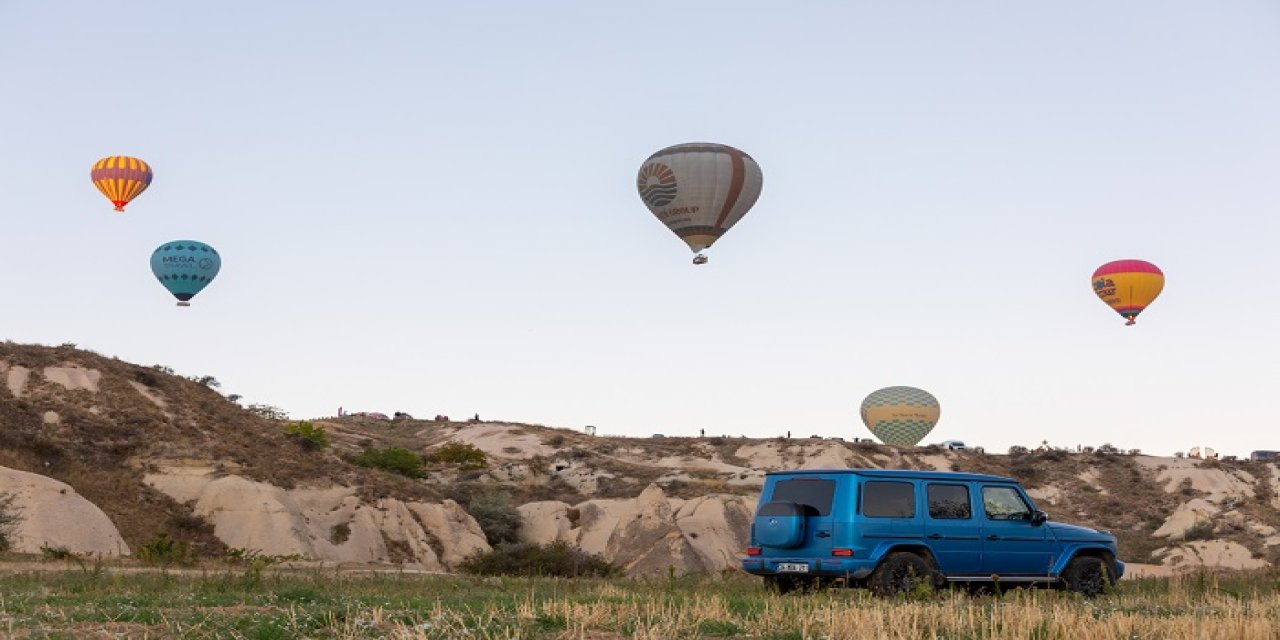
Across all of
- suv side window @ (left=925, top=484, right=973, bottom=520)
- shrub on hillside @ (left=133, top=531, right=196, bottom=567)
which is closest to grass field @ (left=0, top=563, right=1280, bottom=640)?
suv side window @ (left=925, top=484, right=973, bottom=520)

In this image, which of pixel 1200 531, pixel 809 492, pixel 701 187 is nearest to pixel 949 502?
pixel 809 492

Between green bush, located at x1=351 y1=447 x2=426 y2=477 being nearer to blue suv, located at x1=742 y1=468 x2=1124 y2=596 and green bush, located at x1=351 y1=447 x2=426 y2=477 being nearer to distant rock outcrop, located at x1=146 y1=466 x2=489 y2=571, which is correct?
distant rock outcrop, located at x1=146 y1=466 x2=489 y2=571

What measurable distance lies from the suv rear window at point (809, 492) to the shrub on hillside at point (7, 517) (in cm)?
2959

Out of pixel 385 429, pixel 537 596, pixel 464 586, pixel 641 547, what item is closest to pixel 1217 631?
pixel 537 596

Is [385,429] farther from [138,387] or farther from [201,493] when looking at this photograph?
[201,493]

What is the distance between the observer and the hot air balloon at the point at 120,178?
240 ft

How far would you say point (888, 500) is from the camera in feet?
62.2

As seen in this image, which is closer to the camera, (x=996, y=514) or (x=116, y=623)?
(x=116, y=623)

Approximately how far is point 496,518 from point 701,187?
19190 millimetres

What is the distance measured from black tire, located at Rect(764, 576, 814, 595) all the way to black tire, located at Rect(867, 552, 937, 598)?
1.14 metres

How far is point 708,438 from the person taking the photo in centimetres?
10394

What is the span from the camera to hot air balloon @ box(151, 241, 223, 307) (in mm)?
73375

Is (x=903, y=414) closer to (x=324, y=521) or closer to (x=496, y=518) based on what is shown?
(x=496, y=518)

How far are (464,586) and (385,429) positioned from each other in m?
101
